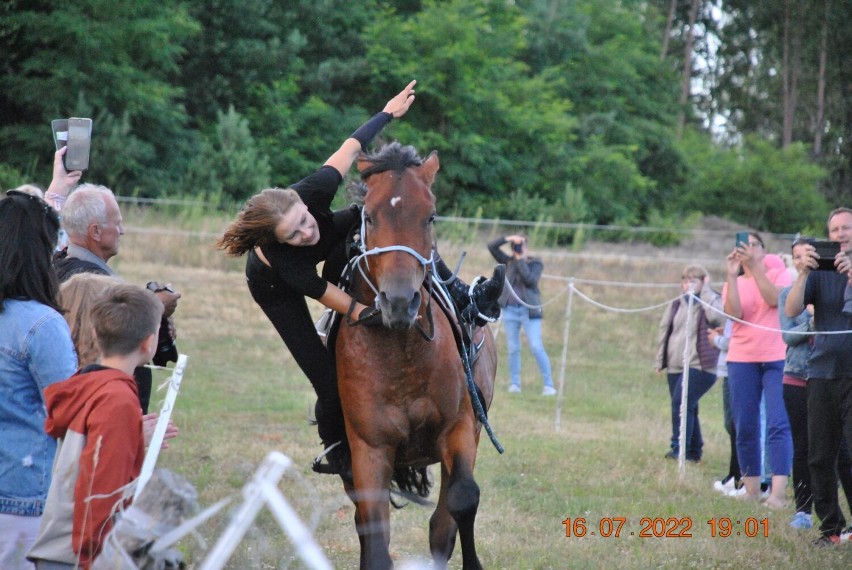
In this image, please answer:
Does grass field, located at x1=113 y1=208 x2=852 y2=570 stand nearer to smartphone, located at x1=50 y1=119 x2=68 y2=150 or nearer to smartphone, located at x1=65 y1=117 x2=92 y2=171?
smartphone, located at x1=65 y1=117 x2=92 y2=171

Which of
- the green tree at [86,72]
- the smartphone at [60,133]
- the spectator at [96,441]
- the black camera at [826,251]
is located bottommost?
the spectator at [96,441]

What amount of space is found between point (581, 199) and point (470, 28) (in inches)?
285

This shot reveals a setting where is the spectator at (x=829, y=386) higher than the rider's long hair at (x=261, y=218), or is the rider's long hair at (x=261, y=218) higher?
the rider's long hair at (x=261, y=218)

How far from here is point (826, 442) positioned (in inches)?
268

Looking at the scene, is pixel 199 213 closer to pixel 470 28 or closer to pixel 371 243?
pixel 470 28

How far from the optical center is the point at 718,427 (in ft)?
42.2

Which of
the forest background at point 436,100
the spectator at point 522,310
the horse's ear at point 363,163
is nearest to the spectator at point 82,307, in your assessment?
the horse's ear at point 363,163

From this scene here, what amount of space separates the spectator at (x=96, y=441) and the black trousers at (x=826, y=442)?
5194 mm

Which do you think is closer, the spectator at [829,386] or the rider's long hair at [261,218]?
the rider's long hair at [261,218]

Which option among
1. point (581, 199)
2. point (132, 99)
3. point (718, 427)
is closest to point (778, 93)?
point (581, 199)

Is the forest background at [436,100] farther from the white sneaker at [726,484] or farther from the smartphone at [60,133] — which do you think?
the smartphone at [60,133]

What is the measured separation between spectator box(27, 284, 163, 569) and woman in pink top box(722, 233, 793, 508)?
6.15m

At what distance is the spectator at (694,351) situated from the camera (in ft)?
34.2

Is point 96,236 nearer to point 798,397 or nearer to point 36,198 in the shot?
point 36,198
